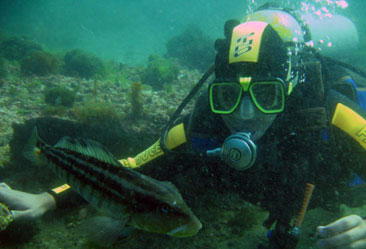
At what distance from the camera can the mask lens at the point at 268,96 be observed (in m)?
2.69

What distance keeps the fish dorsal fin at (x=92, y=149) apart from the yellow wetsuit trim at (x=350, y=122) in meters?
2.73

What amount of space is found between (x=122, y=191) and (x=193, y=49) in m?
18.2

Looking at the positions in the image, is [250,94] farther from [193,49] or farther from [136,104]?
[193,49]

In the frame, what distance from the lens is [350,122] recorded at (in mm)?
2672

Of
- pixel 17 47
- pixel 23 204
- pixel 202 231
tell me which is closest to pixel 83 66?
pixel 17 47

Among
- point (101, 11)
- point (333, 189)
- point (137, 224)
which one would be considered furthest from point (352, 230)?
point (101, 11)

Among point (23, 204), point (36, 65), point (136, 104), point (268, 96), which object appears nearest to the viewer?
point (23, 204)

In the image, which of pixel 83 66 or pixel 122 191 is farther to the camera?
pixel 83 66

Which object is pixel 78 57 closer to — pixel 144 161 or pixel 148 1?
pixel 144 161

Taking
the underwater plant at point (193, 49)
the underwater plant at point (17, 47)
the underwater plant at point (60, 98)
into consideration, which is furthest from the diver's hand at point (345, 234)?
the underwater plant at point (17, 47)

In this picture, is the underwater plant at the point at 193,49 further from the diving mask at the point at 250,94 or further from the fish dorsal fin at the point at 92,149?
the fish dorsal fin at the point at 92,149

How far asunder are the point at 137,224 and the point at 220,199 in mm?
2943

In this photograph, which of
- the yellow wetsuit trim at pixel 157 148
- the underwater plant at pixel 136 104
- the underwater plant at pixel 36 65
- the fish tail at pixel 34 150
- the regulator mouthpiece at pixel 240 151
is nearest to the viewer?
the fish tail at pixel 34 150

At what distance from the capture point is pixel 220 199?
3967 millimetres
